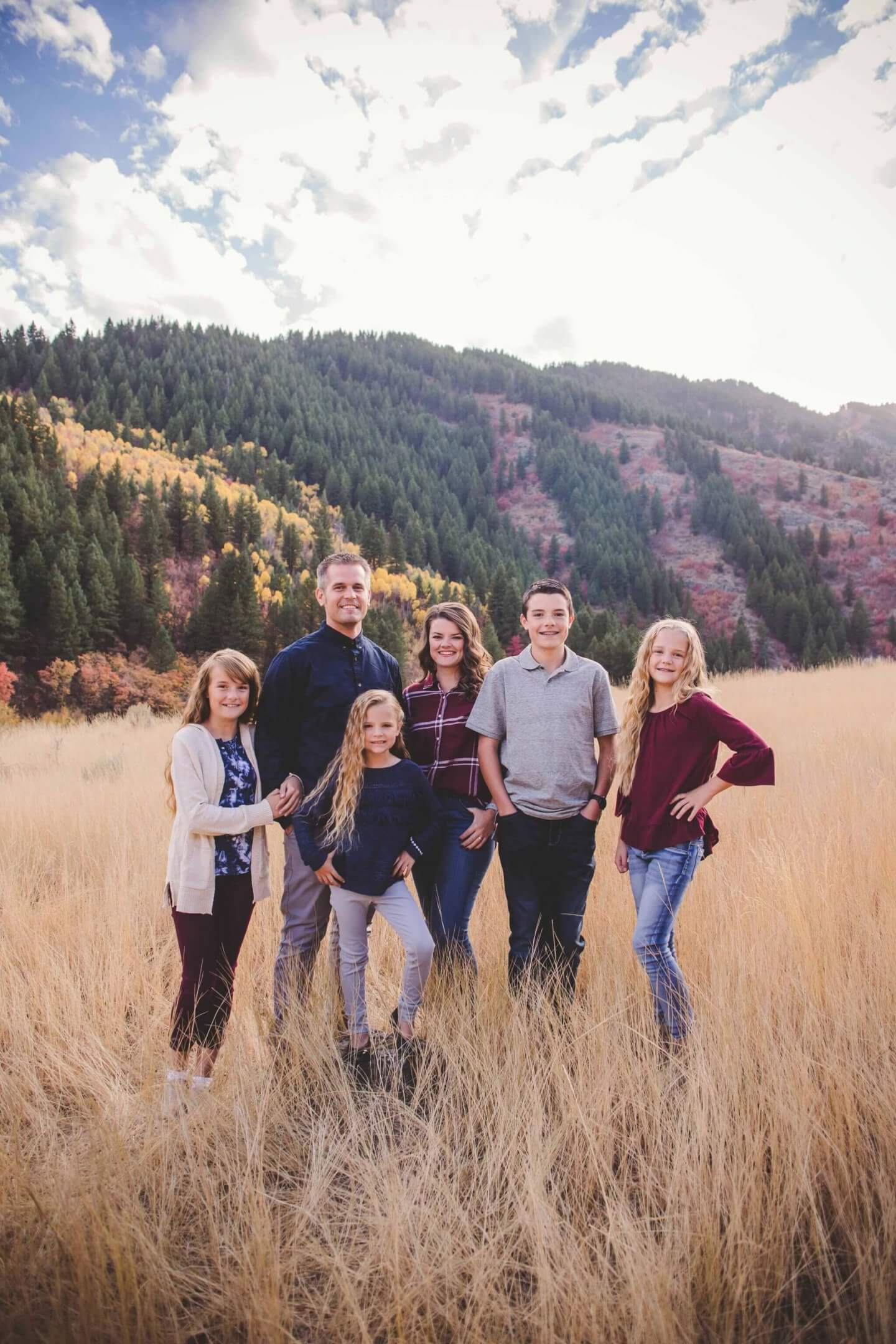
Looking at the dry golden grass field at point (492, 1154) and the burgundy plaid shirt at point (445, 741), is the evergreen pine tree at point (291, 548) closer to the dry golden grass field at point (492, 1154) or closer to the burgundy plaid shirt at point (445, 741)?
the burgundy plaid shirt at point (445, 741)

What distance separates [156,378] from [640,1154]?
323 ft

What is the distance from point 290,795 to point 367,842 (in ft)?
1.37

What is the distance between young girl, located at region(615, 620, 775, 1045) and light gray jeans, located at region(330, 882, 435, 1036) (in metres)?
0.94

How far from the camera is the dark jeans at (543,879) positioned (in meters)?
3.00

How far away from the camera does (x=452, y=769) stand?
3178 millimetres

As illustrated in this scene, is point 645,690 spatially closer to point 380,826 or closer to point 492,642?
point 380,826

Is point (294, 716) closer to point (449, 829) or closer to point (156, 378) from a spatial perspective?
point (449, 829)

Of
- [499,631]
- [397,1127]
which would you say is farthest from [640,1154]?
[499,631]

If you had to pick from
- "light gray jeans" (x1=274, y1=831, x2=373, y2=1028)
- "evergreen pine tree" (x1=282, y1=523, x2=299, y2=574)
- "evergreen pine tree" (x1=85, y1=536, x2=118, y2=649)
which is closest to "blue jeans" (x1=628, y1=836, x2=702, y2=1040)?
"light gray jeans" (x1=274, y1=831, x2=373, y2=1028)

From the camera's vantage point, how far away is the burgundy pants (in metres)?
2.67

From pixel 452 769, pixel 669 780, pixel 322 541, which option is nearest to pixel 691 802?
pixel 669 780

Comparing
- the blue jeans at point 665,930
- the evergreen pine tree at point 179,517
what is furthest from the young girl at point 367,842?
the evergreen pine tree at point 179,517

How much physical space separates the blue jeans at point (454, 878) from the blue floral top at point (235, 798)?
83 cm

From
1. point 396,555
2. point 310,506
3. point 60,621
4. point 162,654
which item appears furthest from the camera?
point 310,506
